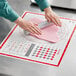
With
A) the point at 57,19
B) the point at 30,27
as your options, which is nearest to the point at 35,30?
the point at 30,27

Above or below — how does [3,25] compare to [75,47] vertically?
above

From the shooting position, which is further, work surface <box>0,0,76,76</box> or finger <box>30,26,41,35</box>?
finger <box>30,26,41,35</box>

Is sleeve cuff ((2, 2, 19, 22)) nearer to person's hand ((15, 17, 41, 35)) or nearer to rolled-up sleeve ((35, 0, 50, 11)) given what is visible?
person's hand ((15, 17, 41, 35))

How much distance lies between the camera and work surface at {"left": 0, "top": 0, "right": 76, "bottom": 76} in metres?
0.93

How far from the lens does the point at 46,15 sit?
1.18 metres

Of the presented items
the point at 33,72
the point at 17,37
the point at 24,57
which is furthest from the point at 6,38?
the point at 33,72

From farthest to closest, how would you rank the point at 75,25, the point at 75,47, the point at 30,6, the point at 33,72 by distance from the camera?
1. the point at 30,6
2. the point at 75,25
3. the point at 75,47
4. the point at 33,72

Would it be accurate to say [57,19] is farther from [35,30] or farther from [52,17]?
[35,30]

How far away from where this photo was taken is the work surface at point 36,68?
3.04ft

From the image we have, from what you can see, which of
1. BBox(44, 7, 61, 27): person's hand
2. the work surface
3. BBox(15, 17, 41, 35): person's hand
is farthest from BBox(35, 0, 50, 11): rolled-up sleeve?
the work surface

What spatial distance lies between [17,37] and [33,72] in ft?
0.82

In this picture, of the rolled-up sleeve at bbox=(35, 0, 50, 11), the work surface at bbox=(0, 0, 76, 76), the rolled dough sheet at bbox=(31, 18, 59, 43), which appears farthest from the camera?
the rolled-up sleeve at bbox=(35, 0, 50, 11)

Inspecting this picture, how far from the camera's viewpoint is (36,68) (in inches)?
37.6

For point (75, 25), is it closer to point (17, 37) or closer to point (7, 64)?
point (17, 37)
